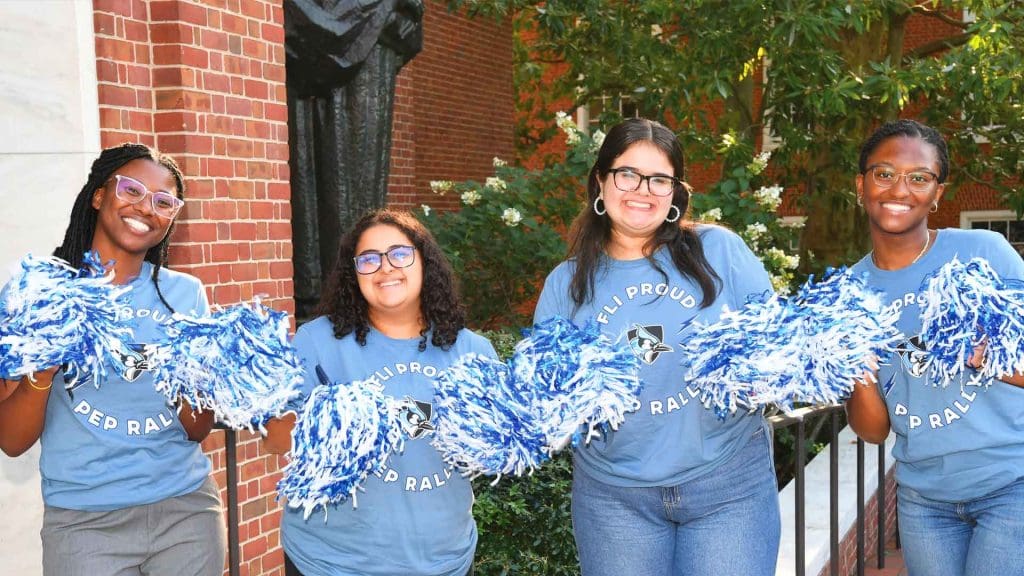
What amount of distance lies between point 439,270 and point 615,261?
0.43 m

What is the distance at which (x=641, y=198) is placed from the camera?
2312mm

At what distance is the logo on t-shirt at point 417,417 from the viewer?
7.01ft

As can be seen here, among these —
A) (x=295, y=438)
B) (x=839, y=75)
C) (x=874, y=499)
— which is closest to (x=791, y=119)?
(x=839, y=75)

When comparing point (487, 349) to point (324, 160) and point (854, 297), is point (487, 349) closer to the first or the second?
point (854, 297)

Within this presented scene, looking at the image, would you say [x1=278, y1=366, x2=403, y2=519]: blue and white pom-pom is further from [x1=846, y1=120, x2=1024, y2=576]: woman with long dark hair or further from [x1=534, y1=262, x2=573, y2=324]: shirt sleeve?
[x1=846, y1=120, x2=1024, y2=576]: woman with long dark hair

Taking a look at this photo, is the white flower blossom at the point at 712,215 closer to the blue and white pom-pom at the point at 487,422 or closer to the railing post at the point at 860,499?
the railing post at the point at 860,499

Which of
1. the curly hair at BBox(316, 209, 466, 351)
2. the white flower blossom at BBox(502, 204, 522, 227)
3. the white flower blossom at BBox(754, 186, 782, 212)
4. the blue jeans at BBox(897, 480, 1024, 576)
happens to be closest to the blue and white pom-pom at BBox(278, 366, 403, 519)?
the curly hair at BBox(316, 209, 466, 351)

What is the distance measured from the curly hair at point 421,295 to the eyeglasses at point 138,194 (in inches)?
16.8

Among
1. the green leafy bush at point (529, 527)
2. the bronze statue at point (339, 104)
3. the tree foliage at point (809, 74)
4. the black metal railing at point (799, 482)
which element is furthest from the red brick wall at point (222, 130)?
the tree foliage at point (809, 74)

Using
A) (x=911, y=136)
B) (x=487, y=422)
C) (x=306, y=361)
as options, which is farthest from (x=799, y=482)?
(x=306, y=361)

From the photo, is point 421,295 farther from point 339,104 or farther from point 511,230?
point 511,230

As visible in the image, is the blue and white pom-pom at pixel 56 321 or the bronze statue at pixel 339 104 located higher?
the bronze statue at pixel 339 104

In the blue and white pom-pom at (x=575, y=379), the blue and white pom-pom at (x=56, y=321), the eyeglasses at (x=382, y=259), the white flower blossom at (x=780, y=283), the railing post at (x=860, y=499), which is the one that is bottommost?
the railing post at (x=860, y=499)

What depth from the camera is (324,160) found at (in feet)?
13.9
